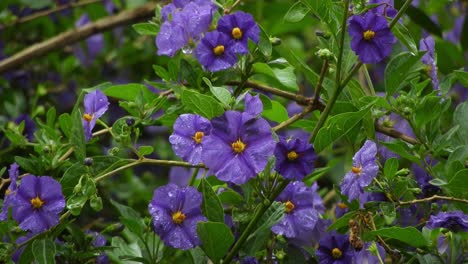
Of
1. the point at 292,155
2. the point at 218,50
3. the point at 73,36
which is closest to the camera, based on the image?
the point at 292,155

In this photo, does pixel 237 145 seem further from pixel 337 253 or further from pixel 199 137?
pixel 337 253

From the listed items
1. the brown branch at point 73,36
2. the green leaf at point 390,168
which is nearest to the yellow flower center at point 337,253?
the green leaf at point 390,168

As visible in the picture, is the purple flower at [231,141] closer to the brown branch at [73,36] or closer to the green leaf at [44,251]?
the green leaf at [44,251]

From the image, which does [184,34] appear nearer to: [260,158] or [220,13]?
[220,13]

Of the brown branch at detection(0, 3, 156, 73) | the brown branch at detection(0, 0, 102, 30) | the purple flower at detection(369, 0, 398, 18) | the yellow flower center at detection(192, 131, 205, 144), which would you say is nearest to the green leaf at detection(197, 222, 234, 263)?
the yellow flower center at detection(192, 131, 205, 144)

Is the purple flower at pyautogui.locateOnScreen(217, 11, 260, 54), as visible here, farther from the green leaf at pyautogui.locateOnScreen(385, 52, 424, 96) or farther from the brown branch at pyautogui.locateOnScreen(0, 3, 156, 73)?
the brown branch at pyautogui.locateOnScreen(0, 3, 156, 73)

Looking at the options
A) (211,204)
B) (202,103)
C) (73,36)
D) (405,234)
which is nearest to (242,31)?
(202,103)
